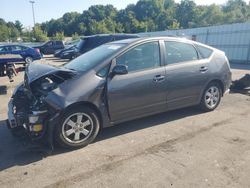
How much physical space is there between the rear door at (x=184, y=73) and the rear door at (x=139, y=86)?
20 cm

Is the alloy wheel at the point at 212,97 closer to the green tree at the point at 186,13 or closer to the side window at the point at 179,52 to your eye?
the side window at the point at 179,52

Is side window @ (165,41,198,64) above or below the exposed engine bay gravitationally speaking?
above

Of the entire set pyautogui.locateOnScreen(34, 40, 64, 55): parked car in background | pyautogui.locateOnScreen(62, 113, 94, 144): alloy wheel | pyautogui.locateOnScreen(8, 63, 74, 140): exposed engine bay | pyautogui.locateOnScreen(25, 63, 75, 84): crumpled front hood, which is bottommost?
pyautogui.locateOnScreen(34, 40, 64, 55): parked car in background

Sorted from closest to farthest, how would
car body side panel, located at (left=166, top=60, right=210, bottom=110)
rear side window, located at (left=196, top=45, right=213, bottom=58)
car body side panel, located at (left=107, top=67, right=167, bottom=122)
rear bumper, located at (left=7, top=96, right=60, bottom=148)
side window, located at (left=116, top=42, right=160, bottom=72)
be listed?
rear bumper, located at (left=7, top=96, right=60, bottom=148) → car body side panel, located at (left=107, top=67, right=167, bottom=122) → side window, located at (left=116, top=42, right=160, bottom=72) → car body side panel, located at (left=166, top=60, right=210, bottom=110) → rear side window, located at (left=196, top=45, right=213, bottom=58)

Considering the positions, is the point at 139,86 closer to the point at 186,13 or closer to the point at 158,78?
the point at 158,78

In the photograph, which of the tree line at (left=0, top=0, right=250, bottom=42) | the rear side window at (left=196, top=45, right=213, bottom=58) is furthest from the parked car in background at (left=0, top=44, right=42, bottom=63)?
the tree line at (left=0, top=0, right=250, bottom=42)

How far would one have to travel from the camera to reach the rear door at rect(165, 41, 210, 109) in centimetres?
505

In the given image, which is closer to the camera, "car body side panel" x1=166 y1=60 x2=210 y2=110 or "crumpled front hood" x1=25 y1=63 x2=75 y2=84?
"crumpled front hood" x1=25 y1=63 x2=75 y2=84

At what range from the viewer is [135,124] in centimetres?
516

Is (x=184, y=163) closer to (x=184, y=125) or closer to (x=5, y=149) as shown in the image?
(x=184, y=125)

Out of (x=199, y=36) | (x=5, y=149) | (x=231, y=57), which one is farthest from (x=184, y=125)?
(x=199, y=36)

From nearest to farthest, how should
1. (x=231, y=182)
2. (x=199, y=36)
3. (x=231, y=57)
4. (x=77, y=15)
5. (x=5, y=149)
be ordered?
(x=231, y=182) → (x=5, y=149) → (x=231, y=57) → (x=199, y=36) → (x=77, y=15)

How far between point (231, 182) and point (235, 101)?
4049 mm

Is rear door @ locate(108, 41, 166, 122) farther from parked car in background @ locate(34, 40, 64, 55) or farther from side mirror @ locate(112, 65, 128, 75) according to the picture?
parked car in background @ locate(34, 40, 64, 55)
